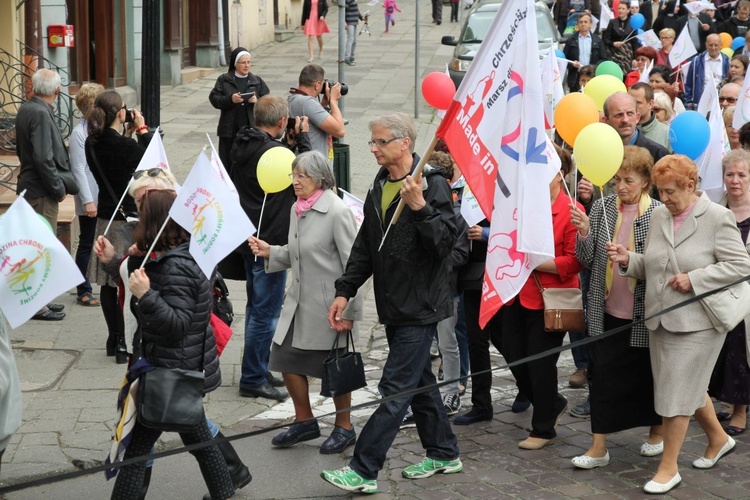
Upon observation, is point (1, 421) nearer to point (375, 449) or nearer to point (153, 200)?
point (153, 200)

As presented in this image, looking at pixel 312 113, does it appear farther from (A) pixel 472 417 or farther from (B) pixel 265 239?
(A) pixel 472 417

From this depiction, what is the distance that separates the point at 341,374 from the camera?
6199 mm

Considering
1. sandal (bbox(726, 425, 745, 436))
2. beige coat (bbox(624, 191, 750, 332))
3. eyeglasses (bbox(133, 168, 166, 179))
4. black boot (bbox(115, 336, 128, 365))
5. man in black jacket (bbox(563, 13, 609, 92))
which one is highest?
man in black jacket (bbox(563, 13, 609, 92))

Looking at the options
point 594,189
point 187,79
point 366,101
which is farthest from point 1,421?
point 187,79

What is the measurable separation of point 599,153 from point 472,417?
1.92 m

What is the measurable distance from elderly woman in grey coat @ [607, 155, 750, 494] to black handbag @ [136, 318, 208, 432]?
235 cm

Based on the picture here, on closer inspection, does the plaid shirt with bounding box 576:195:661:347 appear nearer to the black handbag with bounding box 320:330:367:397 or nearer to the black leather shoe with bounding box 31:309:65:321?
the black handbag with bounding box 320:330:367:397

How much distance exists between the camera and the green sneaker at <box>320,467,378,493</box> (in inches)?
227

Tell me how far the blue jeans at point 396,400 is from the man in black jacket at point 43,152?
12.9 feet

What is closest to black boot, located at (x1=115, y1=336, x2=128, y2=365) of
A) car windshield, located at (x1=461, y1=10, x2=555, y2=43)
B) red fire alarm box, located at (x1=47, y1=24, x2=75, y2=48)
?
red fire alarm box, located at (x1=47, y1=24, x2=75, y2=48)

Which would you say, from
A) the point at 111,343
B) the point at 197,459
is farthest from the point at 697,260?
the point at 111,343

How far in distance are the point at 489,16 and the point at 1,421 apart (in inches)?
659

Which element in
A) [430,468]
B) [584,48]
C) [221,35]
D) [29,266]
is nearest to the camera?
[29,266]

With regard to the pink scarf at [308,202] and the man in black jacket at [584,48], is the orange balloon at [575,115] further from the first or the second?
the man in black jacket at [584,48]
